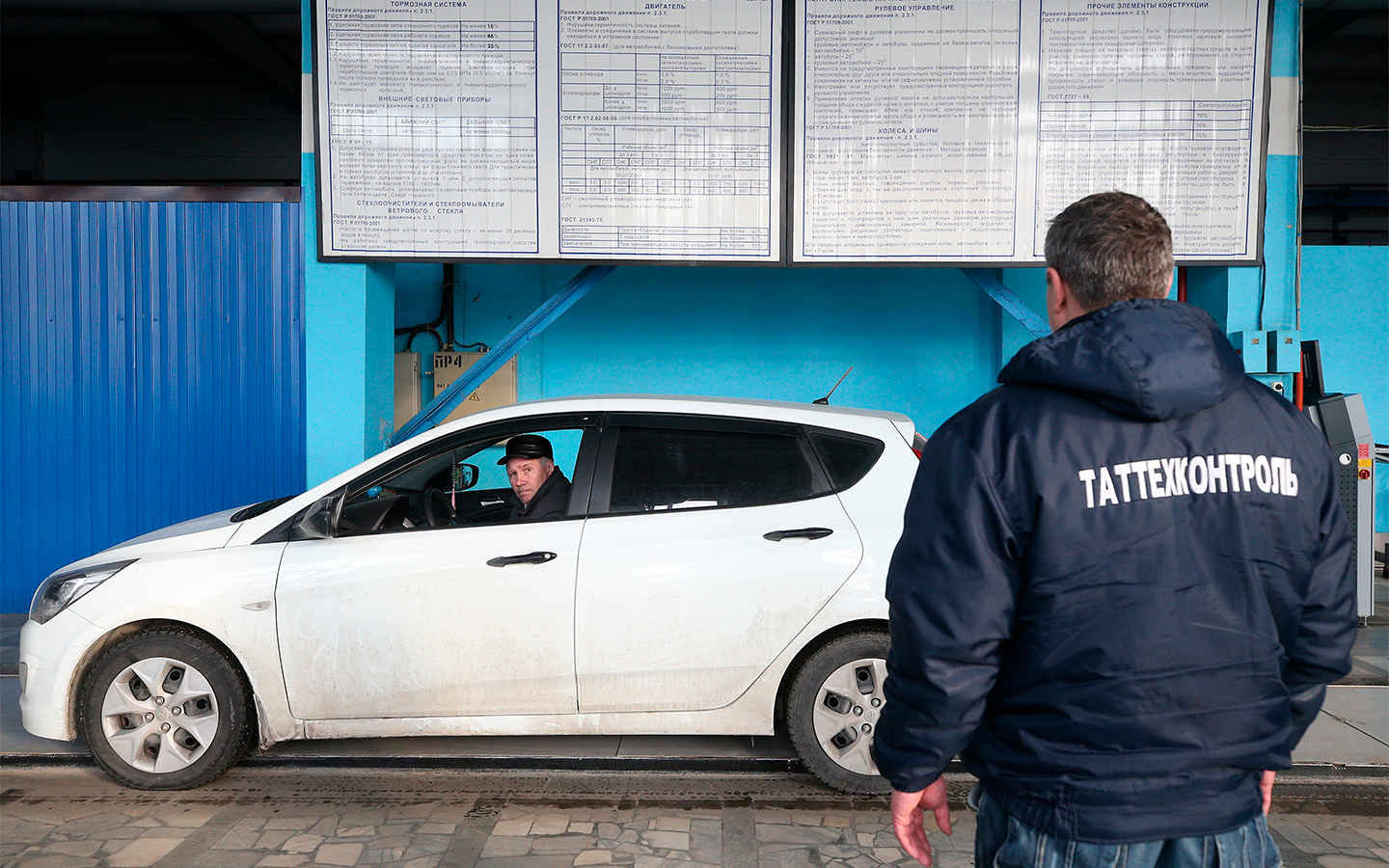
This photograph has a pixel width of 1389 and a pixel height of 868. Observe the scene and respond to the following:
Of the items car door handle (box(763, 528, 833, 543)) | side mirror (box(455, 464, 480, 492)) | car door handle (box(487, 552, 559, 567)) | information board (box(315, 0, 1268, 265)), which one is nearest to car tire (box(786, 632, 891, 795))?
car door handle (box(763, 528, 833, 543))

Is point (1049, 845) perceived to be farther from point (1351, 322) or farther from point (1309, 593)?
point (1351, 322)

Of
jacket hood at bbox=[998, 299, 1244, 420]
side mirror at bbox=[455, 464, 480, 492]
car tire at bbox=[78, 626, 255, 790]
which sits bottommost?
car tire at bbox=[78, 626, 255, 790]

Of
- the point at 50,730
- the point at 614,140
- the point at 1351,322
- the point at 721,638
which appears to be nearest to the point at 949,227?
the point at 614,140

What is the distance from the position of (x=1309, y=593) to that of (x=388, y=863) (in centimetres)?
294

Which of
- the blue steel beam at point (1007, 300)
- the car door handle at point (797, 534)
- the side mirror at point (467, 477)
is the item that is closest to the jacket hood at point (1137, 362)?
the car door handle at point (797, 534)

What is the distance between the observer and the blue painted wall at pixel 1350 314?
307 inches

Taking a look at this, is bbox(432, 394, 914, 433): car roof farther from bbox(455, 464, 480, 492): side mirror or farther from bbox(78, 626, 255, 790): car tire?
bbox(78, 626, 255, 790): car tire

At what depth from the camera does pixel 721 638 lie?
3.83m

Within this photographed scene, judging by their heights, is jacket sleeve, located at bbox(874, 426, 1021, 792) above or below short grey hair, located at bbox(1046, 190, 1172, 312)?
below

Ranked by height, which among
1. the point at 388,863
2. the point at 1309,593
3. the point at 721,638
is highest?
the point at 1309,593

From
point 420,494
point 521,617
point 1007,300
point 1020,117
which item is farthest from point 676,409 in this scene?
point 1020,117

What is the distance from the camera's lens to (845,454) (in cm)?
404

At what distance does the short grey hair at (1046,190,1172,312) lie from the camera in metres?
1.68

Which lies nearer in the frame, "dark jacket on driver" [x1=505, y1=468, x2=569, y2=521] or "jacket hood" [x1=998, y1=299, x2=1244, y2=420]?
"jacket hood" [x1=998, y1=299, x2=1244, y2=420]
